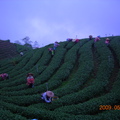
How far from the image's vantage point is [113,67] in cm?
1199

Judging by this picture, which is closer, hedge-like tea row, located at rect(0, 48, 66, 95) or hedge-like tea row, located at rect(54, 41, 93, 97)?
hedge-like tea row, located at rect(54, 41, 93, 97)

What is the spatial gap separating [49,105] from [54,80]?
12.8ft

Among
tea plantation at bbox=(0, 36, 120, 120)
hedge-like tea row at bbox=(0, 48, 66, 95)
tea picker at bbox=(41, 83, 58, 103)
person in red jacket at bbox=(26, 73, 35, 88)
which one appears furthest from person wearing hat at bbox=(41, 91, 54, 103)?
person in red jacket at bbox=(26, 73, 35, 88)

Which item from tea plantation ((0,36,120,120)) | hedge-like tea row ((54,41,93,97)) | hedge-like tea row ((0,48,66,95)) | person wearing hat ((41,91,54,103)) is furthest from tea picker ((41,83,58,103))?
hedge-like tea row ((0,48,66,95))

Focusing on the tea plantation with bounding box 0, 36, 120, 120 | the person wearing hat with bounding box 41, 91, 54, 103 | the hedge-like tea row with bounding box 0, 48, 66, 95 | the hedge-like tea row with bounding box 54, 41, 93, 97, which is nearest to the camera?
the tea plantation with bounding box 0, 36, 120, 120

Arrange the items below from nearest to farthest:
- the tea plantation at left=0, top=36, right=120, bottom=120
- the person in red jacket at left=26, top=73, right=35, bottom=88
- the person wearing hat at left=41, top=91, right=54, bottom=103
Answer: the tea plantation at left=0, top=36, right=120, bottom=120 → the person wearing hat at left=41, top=91, right=54, bottom=103 → the person in red jacket at left=26, top=73, right=35, bottom=88

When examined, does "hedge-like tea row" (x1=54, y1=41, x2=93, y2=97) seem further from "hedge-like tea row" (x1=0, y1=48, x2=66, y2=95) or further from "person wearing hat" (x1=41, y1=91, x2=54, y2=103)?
"hedge-like tea row" (x1=0, y1=48, x2=66, y2=95)

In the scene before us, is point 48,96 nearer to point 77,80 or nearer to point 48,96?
point 48,96

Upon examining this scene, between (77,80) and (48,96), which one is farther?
(77,80)

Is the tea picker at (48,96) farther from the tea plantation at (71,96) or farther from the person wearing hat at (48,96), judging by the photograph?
the tea plantation at (71,96)

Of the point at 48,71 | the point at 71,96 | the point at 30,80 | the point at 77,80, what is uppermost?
the point at 48,71

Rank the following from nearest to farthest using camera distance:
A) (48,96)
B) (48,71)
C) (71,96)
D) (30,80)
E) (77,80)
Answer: (48,96) < (71,96) < (30,80) < (77,80) < (48,71)

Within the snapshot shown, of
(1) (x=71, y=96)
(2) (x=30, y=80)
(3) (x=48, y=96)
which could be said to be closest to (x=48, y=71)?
(2) (x=30, y=80)

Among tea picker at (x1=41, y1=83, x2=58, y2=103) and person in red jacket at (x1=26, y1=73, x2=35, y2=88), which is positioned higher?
person in red jacket at (x1=26, y1=73, x2=35, y2=88)
